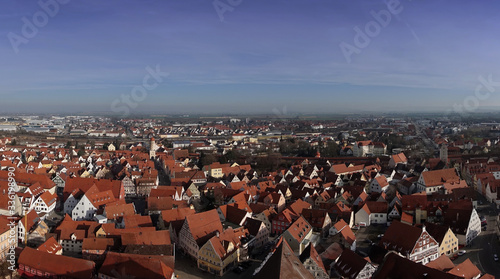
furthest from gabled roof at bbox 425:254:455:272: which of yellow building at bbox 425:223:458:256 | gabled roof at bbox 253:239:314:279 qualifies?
gabled roof at bbox 253:239:314:279

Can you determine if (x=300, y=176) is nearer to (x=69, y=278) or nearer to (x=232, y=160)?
(x=232, y=160)

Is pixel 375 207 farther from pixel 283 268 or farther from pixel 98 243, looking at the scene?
pixel 98 243

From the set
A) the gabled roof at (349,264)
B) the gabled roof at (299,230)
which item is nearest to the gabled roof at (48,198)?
the gabled roof at (299,230)

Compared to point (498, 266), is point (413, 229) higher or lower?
higher

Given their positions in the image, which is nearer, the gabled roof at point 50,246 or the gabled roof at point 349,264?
the gabled roof at point 349,264

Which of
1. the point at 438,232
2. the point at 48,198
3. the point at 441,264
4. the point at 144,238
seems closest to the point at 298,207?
the point at 438,232

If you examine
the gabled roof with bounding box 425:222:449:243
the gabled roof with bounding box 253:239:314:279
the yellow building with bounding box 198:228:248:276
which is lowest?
the yellow building with bounding box 198:228:248:276

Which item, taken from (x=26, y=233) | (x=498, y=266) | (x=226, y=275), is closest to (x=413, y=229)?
(x=498, y=266)

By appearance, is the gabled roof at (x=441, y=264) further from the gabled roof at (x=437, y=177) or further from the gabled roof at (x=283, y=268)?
the gabled roof at (x=437, y=177)

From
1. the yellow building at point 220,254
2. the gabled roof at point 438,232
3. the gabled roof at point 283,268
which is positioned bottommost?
the yellow building at point 220,254

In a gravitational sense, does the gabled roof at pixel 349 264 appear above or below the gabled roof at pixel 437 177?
below

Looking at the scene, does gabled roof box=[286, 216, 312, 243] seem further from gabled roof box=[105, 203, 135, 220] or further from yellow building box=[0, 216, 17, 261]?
yellow building box=[0, 216, 17, 261]
